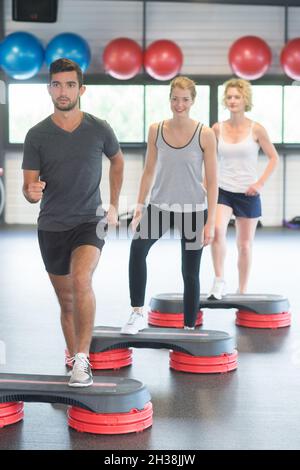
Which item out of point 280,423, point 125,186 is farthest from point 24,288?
point 125,186

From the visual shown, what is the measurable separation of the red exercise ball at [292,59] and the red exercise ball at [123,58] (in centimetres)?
191

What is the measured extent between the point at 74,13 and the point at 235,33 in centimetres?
242

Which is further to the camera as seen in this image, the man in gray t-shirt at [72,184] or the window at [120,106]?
the window at [120,106]

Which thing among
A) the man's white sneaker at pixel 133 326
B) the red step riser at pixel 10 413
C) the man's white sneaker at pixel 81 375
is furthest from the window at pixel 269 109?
the red step riser at pixel 10 413

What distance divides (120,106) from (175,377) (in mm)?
9271

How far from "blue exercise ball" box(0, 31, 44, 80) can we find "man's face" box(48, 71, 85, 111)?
24.7 feet

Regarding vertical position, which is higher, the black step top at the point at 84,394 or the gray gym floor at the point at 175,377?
the black step top at the point at 84,394

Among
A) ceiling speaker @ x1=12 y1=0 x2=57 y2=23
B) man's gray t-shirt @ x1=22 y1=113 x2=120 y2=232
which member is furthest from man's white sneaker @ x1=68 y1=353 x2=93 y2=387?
ceiling speaker @ x1=12 y1=0 x2=57 y2=23

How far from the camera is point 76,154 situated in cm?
380

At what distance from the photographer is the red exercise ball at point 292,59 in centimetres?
1125

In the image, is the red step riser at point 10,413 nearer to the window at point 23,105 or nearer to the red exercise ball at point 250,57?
the red exercise ball at point 250,57

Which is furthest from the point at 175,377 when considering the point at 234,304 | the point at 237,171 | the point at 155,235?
the point at 237,171

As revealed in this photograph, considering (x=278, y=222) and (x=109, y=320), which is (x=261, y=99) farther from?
(x=109, y=320)
